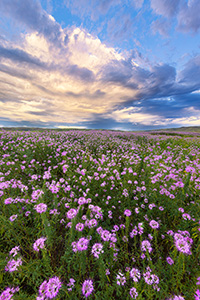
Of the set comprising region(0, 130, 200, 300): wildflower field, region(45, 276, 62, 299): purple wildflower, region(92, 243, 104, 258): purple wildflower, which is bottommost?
region(0, 130, 200, 300): wildflower field

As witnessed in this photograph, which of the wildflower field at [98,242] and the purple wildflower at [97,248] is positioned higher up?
the purple wildflower at [97,248]

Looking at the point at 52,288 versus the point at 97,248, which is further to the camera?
the point at 97,248

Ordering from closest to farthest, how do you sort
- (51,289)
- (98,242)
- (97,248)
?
(51,289)
(97,248)
(98,242)

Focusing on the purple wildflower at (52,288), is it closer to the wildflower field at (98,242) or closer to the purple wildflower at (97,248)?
the wildflower field at (98,242)

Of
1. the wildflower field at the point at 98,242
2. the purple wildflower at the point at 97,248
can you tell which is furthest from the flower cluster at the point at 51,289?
the purple wildflower at the point at 97,248

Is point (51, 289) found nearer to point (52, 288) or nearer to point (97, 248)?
point (52, 288)

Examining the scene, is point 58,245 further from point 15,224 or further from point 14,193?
point 14,193

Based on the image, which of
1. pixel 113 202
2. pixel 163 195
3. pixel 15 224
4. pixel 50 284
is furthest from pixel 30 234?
pixel 163 195

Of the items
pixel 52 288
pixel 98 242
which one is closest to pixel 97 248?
pixel 52 288

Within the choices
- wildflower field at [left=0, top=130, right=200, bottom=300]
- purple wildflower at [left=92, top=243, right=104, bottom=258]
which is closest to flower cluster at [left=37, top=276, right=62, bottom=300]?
wildflower field at [left=0, top=130, right=200, bottom=300]

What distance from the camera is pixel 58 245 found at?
2.19 metres

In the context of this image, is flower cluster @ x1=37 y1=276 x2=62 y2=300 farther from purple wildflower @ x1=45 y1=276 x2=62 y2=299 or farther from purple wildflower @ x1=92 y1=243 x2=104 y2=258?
purple wildflower @ x1=92 y1=243 x2=104 y2=258

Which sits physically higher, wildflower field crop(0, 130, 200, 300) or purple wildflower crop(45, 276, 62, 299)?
purple wildflower crop(45, 276, 62, 299)

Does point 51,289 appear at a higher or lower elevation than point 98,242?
higher
